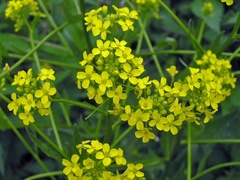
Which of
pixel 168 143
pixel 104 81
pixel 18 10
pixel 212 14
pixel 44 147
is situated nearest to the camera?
pixel 104 81

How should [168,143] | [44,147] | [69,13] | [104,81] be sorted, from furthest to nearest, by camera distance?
[168,143], [69,13], [44,147], [104,81]

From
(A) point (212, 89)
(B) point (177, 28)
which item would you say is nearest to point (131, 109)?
(A) point (212, 89)

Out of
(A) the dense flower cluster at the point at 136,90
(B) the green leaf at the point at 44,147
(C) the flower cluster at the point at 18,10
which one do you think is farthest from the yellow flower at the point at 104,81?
(C) the flower cluster at the point at 18,10

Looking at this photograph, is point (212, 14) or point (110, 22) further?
point (212, 14)

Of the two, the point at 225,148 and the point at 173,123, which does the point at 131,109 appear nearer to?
the point at 173,123

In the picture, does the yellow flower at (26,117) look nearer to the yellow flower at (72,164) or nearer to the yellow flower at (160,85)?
the yellow flower at (72,164)

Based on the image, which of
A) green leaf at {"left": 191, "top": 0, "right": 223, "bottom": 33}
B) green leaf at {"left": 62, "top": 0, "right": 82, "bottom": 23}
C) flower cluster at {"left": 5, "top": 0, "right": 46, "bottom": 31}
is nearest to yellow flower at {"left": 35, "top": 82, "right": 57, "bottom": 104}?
green leaf at {"left": 62, "top": 0, "right": 82, "bottom": 23}

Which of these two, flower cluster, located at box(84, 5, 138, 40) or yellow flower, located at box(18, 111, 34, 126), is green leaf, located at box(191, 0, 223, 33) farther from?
yellow flower, located at box(18, 111, 34, 126)

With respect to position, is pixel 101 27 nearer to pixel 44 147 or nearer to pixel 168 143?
pixel 44 147

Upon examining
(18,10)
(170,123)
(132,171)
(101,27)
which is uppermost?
(18,10)

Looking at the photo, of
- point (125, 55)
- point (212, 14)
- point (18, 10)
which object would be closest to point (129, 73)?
point (125, 55)

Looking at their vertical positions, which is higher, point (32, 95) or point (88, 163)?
point (32, 95)
